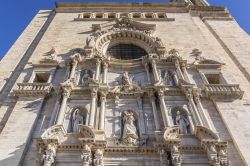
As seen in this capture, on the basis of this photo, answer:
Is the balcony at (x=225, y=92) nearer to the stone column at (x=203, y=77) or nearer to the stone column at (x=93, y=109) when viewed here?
the stone column at (x=203, y=77)

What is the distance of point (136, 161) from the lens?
11625 mm

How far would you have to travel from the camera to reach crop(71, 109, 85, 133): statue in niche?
43.3ft

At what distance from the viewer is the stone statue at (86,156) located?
10.9 metres

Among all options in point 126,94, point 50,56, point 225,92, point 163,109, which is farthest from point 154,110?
point 50,56

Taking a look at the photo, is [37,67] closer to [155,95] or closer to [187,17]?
[155,95]

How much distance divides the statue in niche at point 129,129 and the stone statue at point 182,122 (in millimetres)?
1777

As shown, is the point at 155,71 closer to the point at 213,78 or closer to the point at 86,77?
the point at 213,78

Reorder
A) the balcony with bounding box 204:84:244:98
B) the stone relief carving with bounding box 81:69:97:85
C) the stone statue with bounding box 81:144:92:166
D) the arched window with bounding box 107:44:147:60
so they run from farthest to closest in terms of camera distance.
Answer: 1. the arched window with bounding box 107:44:147:60
2. the stone relief carving with bounding box 81:69:97:85
3. the balcony with bounding box 204:84:244:98
4. the stone statue with bounding box 81:144:92:166

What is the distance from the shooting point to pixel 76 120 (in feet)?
44.8

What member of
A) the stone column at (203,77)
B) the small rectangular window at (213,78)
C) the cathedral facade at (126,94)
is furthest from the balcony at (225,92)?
the small rectangular window at (213,78)

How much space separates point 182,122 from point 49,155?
5438 millimetres

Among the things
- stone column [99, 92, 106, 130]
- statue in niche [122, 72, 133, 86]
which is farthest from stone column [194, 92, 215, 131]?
stone column [99, 92, 106, 130]

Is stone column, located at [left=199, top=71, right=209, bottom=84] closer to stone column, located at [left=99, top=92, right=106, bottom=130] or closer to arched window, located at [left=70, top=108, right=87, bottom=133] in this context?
stone column, located at [left=99, top=92, right=106, bottom=130]

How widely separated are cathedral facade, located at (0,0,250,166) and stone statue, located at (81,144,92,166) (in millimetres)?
41
